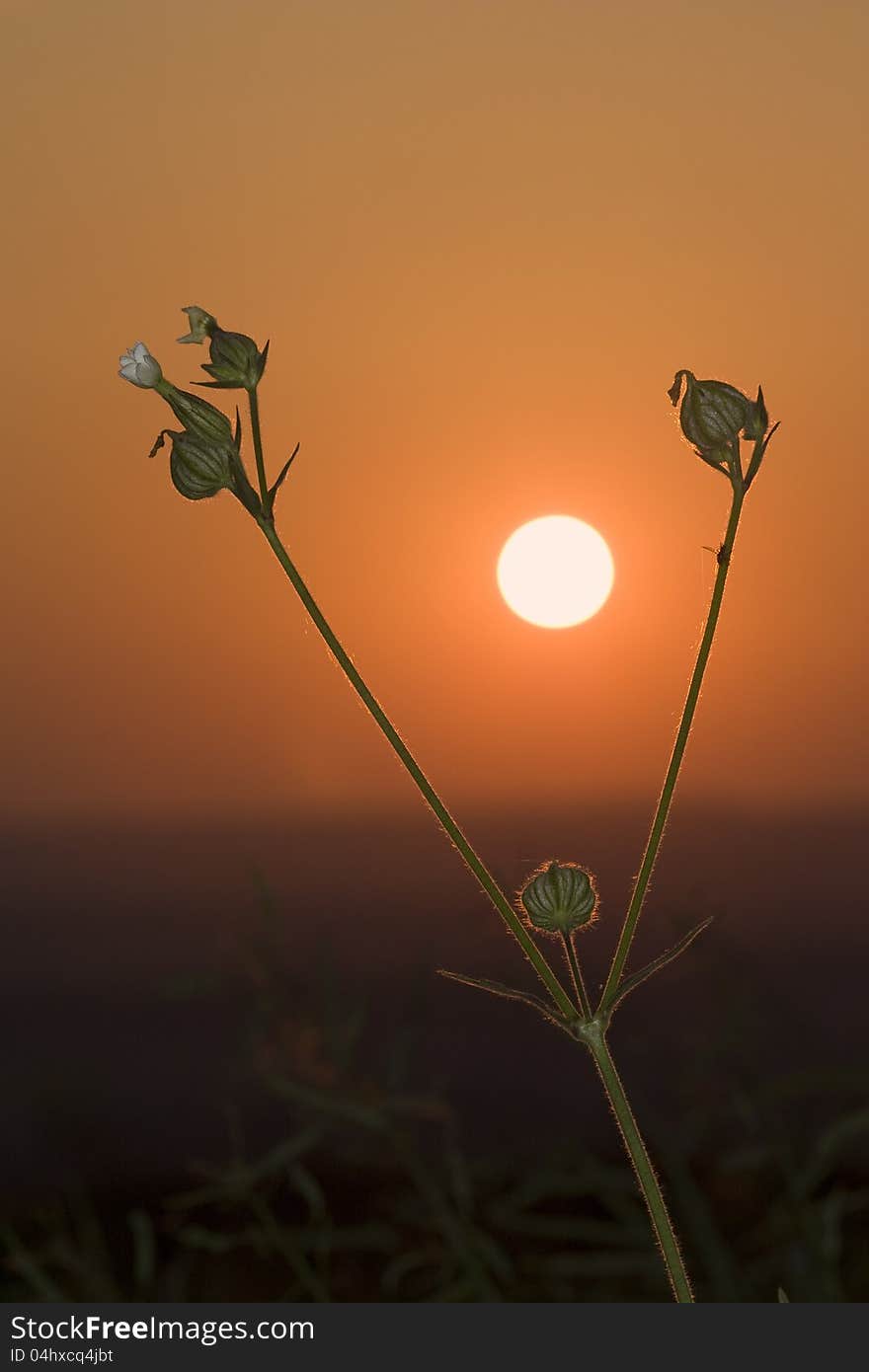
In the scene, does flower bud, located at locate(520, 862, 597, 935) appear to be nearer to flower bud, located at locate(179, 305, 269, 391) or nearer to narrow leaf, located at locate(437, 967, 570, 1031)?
narrow leaf, located at locate(437, 967, 570, 1031)

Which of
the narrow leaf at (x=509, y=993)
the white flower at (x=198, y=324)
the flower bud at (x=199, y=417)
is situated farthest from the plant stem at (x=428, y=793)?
the white flower at (x=198, y=324)

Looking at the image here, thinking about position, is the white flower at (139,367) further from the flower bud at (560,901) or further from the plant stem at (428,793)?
the flower bud at (560,901)

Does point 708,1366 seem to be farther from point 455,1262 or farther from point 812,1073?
point 812,1073

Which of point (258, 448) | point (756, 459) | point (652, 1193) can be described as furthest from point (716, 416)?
point (652, 1193)

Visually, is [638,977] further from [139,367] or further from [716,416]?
[139,367]

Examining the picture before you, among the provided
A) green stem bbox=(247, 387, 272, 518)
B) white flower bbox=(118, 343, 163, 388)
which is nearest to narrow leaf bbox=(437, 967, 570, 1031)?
green stem bbox=(247, 387, 272, 518)

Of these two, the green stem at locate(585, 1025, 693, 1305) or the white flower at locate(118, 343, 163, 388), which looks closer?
the green stem at locate(585, 1025, 693, 1305)

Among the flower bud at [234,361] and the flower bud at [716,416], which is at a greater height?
the flower bud at [234,361]
